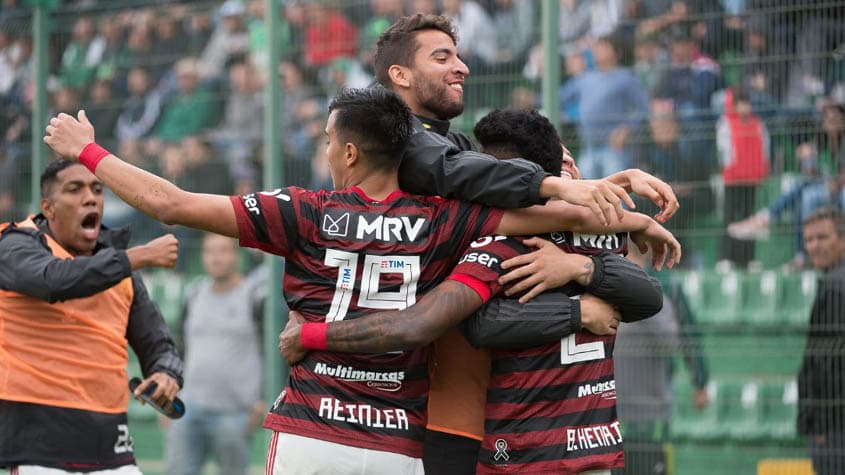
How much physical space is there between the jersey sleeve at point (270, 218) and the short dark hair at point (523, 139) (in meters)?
0.77

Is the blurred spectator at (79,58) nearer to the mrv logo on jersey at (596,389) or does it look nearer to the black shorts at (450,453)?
Result: the black shorts at (450,453)

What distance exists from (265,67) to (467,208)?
506 centimetres

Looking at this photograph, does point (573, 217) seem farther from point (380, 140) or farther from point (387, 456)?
point (387, 456)

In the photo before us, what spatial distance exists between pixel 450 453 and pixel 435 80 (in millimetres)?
1515

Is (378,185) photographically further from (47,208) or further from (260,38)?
(260,38)

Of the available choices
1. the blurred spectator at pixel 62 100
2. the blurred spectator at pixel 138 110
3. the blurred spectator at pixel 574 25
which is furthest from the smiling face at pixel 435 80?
the blurred spectator at pixel 62 100

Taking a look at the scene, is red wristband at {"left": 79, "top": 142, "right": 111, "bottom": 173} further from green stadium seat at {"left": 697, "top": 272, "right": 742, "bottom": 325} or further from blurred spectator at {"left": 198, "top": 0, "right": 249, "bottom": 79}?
blurred spectator at {"left": 198, "top": 0, "right": 249, "bottom": 79}

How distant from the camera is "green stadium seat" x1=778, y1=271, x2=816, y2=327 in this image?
26.2 feet

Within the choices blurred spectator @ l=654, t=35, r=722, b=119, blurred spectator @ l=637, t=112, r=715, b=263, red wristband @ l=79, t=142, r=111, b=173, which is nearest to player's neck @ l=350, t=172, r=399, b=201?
red wristband @ l=79, t=142, r=111, b=173

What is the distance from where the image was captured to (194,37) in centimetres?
977

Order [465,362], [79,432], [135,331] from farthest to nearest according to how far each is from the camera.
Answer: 1. [135,331]
2. [79,432]
3. [465,362]

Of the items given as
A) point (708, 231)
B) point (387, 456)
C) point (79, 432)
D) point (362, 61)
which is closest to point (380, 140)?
point (387, 456)

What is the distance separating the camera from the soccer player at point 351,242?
4660mm

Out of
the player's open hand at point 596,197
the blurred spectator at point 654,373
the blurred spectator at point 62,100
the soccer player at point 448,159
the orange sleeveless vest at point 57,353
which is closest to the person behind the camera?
the player's open hand at point 596,197
